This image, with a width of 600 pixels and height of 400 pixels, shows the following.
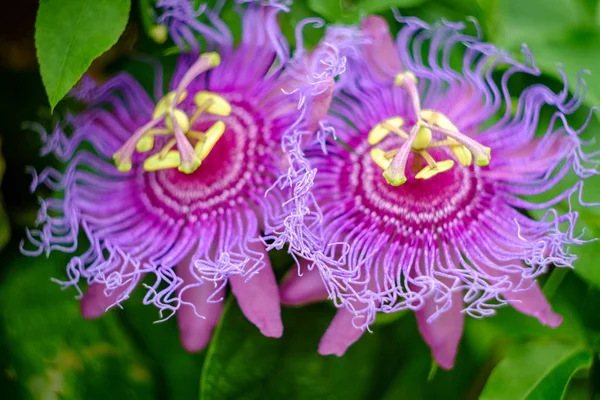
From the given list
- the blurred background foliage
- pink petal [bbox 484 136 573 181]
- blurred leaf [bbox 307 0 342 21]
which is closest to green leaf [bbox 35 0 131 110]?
the blurred background foliage

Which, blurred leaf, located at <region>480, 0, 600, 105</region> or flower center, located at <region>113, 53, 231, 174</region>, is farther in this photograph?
blurred leaf, located at <region>480, 0, 600, 105</region>

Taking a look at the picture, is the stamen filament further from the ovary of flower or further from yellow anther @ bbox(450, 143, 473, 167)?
yellow anther @ bbox(450, 143, 473, 167)

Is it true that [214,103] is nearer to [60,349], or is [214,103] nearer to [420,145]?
[420,145]

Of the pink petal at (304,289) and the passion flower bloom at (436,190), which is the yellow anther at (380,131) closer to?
the passion flower bloom at (436,190)

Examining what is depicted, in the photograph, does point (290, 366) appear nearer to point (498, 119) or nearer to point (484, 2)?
point (498, 119)

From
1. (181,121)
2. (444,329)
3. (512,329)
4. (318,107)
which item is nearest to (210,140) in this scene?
(181,121)

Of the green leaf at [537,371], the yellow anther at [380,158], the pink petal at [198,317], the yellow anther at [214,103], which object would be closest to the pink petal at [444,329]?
the green leaf at [537,371]
